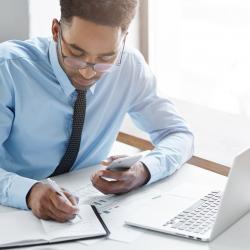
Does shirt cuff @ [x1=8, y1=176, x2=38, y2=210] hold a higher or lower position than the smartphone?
lower

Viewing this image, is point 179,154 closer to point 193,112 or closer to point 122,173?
point 122,173

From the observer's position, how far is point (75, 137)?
1.72m

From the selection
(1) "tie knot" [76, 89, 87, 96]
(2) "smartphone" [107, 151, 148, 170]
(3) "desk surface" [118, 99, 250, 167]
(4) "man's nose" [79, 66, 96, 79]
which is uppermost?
(4) "man's nose" [79, 66, 96, 79]

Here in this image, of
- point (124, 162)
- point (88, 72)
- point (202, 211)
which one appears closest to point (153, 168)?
point (124, 162)

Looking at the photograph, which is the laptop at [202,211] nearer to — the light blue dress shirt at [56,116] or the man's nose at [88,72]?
the light blue dress shirt at [56,116]

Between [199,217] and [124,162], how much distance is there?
293mm

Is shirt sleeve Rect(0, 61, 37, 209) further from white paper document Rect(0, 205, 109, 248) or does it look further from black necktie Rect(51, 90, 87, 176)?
black necktie Rect(51, 90, 87, 176)

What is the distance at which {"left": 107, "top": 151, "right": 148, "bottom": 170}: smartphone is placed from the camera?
5.06 feet

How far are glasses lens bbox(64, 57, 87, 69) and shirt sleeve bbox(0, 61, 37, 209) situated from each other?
0.22 metres

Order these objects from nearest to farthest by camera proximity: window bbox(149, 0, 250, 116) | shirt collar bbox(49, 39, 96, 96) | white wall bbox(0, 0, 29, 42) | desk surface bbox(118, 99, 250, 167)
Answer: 1. shirt collar bbox(49, 39, 96, 96)
2. white wall bbox(0, 0, 29, 42)
3. window bbox(149, 0, 250, 116)
4. desk surface bbox(118, 99, 250, 167)

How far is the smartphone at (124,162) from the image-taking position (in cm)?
154

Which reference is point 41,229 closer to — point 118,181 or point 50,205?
point 50,205

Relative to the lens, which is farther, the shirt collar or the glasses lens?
the shirt collar

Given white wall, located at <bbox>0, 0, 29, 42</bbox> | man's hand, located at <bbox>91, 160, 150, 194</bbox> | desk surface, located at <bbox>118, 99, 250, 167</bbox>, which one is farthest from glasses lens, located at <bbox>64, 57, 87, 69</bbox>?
desk surface, located at <bbox>118, 99, 250, 167</bbox>
